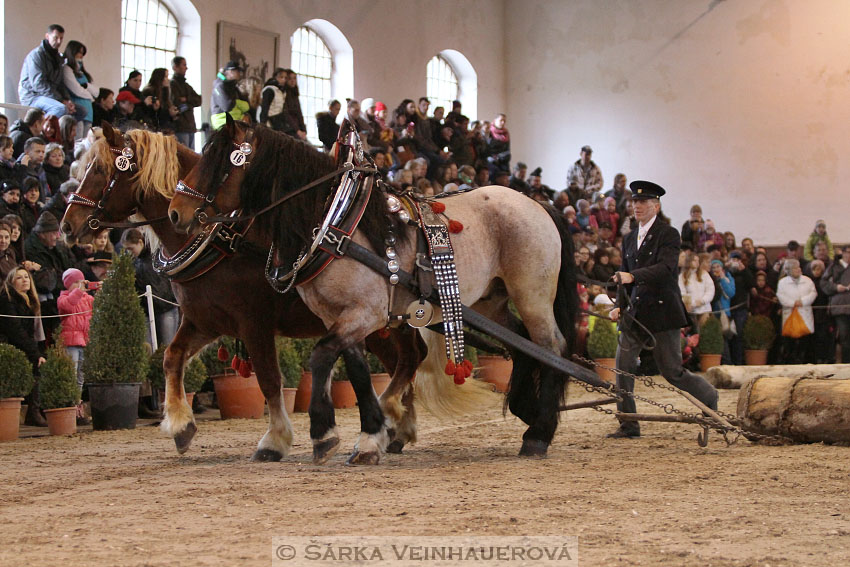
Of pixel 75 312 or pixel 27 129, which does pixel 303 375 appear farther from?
pixel 27 129

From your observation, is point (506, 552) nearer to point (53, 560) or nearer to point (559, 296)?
point (53, 560)

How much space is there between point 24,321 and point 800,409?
666 centimetres

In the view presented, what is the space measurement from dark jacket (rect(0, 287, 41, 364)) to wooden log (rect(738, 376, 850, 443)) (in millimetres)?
6107

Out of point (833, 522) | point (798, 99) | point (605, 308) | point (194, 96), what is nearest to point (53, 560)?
point (833, 522)

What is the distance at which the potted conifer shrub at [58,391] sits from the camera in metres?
8.56

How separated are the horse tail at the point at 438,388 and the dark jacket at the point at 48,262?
13.7 ft

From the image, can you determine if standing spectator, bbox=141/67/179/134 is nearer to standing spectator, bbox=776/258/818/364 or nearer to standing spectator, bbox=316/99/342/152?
standing spectator, bbox=316/99/342/152

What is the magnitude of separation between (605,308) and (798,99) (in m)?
11.6

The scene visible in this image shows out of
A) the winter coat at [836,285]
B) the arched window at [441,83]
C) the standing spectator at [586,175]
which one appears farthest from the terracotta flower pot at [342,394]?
the arched window at [441,83]

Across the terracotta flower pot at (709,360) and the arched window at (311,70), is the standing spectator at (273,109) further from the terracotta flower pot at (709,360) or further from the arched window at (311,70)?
the terracotta flower pot at (709,360)

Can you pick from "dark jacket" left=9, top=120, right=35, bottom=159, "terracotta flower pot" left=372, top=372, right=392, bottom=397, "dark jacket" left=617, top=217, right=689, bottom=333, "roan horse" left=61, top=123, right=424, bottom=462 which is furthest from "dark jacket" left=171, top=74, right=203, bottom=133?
"dark jacket" left=617, top=217, right=689, bottom=333

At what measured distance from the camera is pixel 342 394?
1064 cm

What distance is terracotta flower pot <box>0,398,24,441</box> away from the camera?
8219 millimetres

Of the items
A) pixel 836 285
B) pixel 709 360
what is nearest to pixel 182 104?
pixel 709 360
